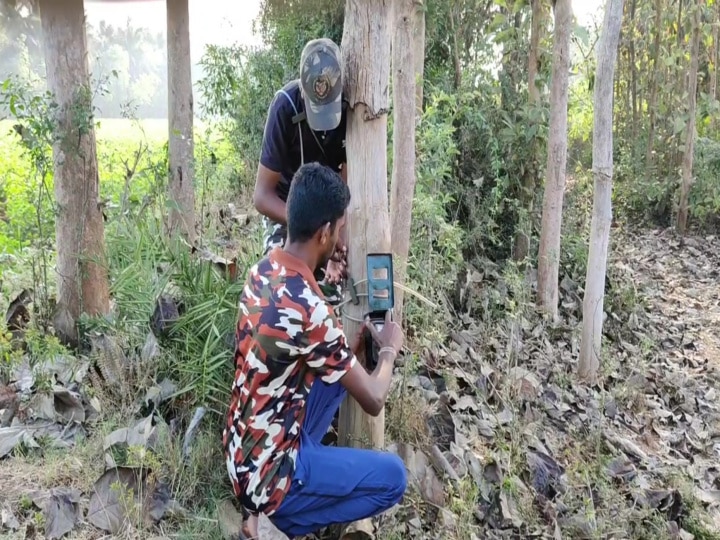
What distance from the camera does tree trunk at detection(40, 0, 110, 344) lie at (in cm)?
369

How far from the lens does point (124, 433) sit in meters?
3.05

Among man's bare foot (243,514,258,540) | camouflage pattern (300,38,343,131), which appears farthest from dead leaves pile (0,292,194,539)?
camouflage pattern (300,38,343,131)

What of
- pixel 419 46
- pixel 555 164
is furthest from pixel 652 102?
pixel 419 46

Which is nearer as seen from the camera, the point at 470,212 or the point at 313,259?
the point at 313,259

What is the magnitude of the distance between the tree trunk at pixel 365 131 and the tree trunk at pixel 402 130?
1.08m

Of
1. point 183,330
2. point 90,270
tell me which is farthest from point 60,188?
point 183,330

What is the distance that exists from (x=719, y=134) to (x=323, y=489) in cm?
943

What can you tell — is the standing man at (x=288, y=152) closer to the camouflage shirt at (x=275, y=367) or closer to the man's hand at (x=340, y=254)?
the man's hand at (x=340, y=254)

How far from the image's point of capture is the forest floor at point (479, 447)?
2.79m

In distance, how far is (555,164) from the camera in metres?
5.57

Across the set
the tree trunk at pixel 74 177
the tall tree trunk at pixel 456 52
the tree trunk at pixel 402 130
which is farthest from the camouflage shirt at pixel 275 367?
the tall tree trunk at pixel 456 52

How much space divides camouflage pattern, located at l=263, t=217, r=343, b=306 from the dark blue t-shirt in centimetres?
28

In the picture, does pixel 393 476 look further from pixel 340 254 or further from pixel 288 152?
pixel 288 152

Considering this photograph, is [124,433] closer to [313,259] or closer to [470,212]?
[313,259]
